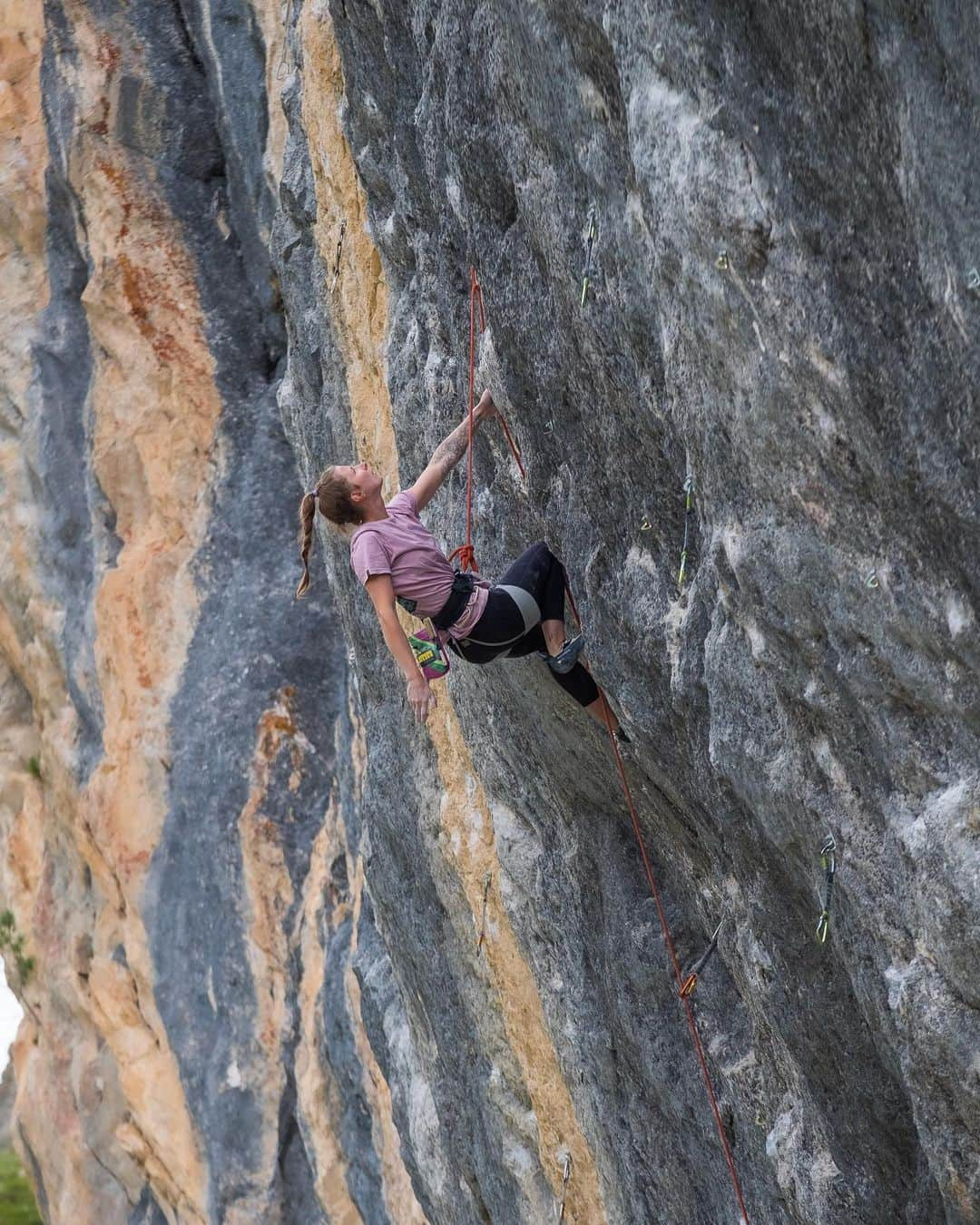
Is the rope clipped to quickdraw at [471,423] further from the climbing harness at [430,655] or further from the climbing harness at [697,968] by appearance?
the climbing harness at [697,968]

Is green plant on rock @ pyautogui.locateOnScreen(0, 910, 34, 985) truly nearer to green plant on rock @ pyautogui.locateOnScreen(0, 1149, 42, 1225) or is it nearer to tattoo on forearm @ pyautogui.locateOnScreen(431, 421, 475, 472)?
green plant on rock @ pyautogui.locateOnScreen(0, 1149, 42, 1225)

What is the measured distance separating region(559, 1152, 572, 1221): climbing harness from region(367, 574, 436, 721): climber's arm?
111 inches

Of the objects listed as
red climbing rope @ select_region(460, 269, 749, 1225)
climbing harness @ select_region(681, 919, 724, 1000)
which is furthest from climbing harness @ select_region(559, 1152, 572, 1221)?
climbing harness @ select_region(681, 919, 724, 1000)

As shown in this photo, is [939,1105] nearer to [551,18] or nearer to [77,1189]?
[551,18]

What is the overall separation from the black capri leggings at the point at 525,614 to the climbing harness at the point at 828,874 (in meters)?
1.37

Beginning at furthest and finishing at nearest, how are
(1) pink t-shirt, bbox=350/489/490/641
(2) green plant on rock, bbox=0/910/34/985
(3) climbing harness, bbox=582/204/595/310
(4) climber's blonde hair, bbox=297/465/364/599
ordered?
(2) green plant on rock, bbox=0/910/34/985, (4) climber's blonde hair, bbox=297/465/364/599, (1) pink t-shirt, bbox=350/489/490/641, (3) climbing harness, bbox=582/204/595/310

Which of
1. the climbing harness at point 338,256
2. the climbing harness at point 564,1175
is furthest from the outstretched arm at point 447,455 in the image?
the climbing harness at point 564,1175

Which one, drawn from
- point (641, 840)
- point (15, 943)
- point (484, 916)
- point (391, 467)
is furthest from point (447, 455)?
point (15, 943)

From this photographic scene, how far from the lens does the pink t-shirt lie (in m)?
5.38

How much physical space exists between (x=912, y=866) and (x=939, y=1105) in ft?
2.18

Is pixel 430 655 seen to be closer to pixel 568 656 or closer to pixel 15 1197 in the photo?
pixel 568 656

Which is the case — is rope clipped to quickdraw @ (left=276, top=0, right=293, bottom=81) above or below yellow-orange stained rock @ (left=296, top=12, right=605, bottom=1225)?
above

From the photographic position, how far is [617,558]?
4934mm

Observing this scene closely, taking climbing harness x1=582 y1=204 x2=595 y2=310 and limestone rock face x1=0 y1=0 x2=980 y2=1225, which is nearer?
limestone rock face x1=0 y1=0 x2=980 y2=1225
